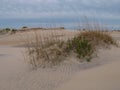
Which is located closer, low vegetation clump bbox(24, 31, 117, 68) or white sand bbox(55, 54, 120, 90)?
white sand bbox(55, 54, 120, 90)

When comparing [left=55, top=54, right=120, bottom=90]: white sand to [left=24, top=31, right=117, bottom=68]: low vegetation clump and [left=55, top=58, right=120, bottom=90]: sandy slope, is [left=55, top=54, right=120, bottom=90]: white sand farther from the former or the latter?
[left=24, top=31, right=117, bottom=68]: low vegetation clump

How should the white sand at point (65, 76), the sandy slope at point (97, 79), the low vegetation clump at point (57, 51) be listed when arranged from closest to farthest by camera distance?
the sandy slope at point (97, 79) < the white sand at point (65, 76) < the low vegetation clump at point (57, 51)

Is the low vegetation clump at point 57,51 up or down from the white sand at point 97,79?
up

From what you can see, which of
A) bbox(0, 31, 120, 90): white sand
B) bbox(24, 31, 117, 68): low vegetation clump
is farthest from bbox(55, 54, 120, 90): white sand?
bbox(24, 31, 117, 68): low vegetation clump

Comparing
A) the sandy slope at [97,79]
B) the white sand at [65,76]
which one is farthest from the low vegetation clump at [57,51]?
the sandy slope at [97,79]

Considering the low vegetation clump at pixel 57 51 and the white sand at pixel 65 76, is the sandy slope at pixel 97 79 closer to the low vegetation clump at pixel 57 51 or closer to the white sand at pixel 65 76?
the white sand at pixel 65 76

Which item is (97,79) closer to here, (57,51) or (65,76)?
(65,76)

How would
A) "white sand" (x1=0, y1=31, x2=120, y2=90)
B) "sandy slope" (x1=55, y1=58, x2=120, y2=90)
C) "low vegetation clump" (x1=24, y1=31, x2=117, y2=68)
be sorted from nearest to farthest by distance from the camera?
"sandy slope" (x1=55, y1=58, x2=120, y2=90) < "white sand" (x1=0, y1=31, x2=120, y2=90) < "low vegetation clump" (x1=24, y1=31, x2=117, y2=68)

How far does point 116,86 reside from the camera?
624 cm

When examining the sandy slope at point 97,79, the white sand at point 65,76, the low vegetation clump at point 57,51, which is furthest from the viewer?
the low vegetation clump at point 57,51

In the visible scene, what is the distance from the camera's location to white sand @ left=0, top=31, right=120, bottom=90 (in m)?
6.58

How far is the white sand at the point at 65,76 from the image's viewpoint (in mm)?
6583

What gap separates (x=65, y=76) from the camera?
748 centimetres

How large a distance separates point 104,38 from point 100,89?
4620mm
